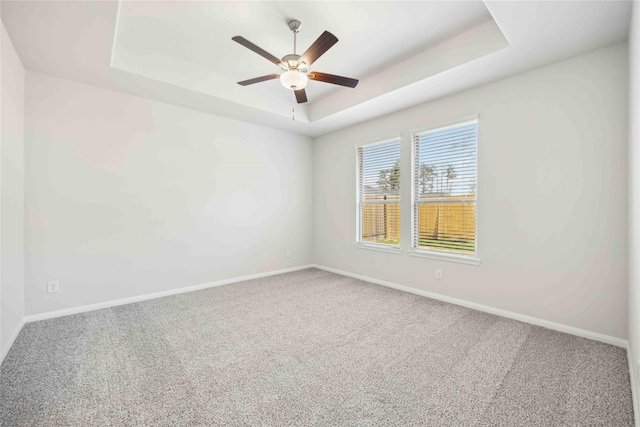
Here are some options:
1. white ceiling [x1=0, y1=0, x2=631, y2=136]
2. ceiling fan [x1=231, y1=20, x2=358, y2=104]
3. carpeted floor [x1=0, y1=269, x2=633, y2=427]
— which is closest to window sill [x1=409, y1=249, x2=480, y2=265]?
carpeted floor [x1=0, y1=269, x2=633, y2=427]

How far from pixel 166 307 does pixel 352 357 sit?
2.34 meters

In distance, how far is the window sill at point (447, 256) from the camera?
3317mm

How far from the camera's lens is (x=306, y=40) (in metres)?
2.82

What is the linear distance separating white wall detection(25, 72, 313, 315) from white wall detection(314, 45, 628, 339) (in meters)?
2.80

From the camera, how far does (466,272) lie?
337 cm

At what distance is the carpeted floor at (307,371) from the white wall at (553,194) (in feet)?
1.11

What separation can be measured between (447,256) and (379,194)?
1.41 meters

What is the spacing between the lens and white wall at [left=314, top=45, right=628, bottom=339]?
245cm

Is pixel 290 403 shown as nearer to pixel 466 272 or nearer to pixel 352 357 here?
pixel 352 357

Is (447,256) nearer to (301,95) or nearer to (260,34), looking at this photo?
(301,95)

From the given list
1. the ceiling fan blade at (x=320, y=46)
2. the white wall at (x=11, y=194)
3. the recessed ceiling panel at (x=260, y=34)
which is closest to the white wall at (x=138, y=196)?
the white wall at (x=11, y=194)

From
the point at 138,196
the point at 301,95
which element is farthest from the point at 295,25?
the point at 138,196

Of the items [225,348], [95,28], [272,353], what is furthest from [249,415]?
[95,28]

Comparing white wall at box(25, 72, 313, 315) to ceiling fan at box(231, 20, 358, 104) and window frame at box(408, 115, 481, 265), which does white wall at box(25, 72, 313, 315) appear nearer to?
ceiling fan at box(231, 20, 358, 104)
